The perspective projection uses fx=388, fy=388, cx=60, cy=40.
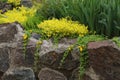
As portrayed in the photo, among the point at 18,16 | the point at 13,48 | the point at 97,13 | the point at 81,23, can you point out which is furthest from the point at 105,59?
the point at 18,16

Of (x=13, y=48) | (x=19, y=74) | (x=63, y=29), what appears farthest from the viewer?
(x=13, y=48)

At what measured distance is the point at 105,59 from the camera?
516 centimetres

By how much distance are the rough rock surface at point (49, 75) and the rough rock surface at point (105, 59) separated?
0.60 metres

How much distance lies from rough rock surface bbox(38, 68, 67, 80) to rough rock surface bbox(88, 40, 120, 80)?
1.97 ft

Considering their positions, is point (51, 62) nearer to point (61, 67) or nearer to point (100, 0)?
point (61, 67)

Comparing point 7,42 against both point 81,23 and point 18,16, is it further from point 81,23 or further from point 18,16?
point 81,23

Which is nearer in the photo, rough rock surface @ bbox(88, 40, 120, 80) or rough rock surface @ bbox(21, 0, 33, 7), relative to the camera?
rough rock surface @ bbox(88, 40, 120, 80)

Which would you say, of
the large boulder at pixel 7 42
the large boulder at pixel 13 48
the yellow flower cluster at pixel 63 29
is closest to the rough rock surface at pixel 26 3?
the large boulder at pixel 13 48

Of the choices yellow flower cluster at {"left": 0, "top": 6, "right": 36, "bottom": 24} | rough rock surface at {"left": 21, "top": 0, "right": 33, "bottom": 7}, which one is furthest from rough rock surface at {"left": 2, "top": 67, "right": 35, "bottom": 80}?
rough rock surface at {"left": 21, "top": 0, "right": 33, "bottom": 7}

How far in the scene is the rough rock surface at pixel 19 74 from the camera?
6.03 metres

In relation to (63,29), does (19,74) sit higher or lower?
lower

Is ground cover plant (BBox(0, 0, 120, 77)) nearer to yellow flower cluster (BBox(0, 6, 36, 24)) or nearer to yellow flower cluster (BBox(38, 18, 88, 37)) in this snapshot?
yellow flower cluster (BBox(38, 18, 88, 37))

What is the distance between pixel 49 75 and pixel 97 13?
4.07 ft

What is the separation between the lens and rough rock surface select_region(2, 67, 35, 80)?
6.03 m
